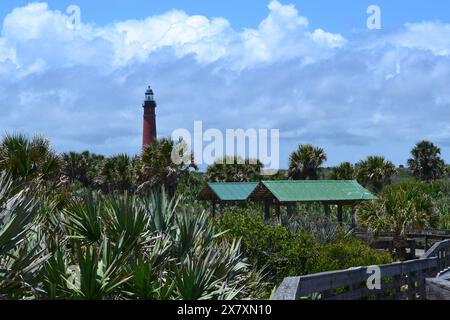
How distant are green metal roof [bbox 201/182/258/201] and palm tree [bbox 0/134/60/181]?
1859cm

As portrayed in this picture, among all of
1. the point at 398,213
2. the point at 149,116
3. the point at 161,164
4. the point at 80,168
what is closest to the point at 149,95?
the point at 149,116

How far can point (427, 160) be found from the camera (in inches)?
3056

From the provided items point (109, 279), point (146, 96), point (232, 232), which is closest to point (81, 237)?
point (109, 279)

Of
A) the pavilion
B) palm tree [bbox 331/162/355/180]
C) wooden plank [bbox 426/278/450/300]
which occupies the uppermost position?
palm tree [bbox 331/162/355/180]

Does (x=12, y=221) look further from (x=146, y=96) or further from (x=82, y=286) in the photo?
(x=146, y=96)

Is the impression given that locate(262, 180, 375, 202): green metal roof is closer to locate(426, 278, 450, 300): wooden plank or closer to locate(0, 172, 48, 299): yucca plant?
locate(0, 172, 48, 299): yucca plant

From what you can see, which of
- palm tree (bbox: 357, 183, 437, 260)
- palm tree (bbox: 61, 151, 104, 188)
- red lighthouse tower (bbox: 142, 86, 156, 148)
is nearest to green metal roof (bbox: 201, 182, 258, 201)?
palm tree (bbox: 357, 183, 437, 260)

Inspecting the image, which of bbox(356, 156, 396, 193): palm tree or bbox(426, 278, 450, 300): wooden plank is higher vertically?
bbox(356, 156, 396, 193): palm tree

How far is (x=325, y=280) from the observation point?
837cm

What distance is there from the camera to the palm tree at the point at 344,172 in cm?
6091

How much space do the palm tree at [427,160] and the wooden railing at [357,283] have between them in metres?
64.4

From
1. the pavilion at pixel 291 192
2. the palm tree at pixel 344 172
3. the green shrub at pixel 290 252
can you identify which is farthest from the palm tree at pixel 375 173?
the green shrub at pixel 290 252

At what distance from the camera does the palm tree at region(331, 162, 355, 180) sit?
60906 mm
